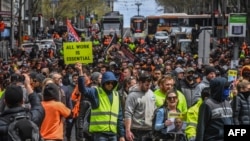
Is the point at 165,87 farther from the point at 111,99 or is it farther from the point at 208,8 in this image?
the point at 208,8

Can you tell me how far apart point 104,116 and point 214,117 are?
92.4 inches

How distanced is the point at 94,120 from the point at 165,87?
56.0 inches

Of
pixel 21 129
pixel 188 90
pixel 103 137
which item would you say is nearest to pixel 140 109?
pixel 103 137

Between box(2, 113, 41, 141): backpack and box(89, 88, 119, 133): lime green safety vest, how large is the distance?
9.37 ft

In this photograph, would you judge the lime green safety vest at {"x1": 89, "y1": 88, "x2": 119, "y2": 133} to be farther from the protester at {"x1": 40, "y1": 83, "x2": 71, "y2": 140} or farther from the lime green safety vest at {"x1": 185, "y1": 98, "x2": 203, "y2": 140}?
the lime green safety vest at {"x1": 185, "y1": 98, "x2": 203, "y2": 140}

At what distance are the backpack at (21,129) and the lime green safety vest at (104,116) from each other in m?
2.86

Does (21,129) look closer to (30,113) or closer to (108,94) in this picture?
(30,113)

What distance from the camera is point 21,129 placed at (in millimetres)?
8102

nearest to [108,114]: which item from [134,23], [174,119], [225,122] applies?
[174,119]

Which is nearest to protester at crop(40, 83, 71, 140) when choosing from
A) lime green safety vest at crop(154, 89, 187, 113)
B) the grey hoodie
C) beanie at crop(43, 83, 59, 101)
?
beanie at crop(43, 83, 59, 101)

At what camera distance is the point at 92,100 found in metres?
11.1

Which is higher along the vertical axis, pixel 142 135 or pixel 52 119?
pixel 52 119

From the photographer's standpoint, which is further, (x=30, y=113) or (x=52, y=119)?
(x=52, y=119)

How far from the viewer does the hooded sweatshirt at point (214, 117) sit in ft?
29.6
